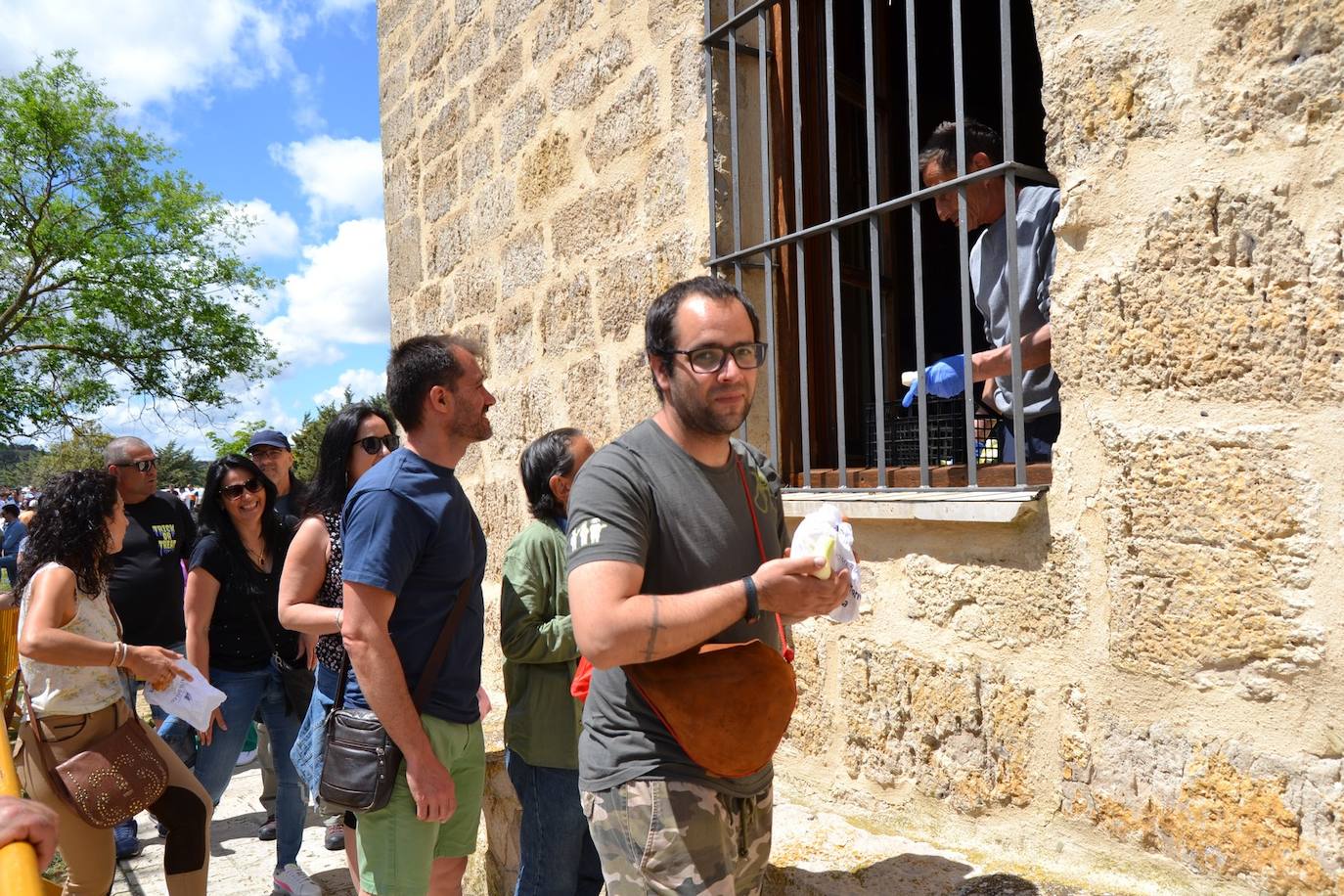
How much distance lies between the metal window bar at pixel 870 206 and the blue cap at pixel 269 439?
7.84 feet

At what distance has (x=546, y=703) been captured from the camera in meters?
2.82

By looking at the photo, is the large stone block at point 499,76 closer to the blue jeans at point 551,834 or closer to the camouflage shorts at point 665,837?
the blue jeans at point 551,834

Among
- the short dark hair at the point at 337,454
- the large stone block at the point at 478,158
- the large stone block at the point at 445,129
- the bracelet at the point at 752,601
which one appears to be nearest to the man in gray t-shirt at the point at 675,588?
the bracelet at the point at 752,601

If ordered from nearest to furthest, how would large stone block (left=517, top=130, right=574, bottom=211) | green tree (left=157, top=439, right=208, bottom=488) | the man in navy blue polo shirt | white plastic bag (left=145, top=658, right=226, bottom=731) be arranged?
the man in navy blue polo shirt → white plastic bag (left=145, top=658, right=226, bottom=731) → large stone block (left=517, top=130, right=574, bottom=211) → green tree (left=157, top=439, right=208, bottom=488)

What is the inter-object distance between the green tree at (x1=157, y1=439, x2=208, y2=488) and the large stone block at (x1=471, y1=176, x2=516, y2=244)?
5680 centimetres

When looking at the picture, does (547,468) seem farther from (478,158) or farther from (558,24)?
(478,158)

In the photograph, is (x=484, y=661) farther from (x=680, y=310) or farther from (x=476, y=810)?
(x=680, y=310)

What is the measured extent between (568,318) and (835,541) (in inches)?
103

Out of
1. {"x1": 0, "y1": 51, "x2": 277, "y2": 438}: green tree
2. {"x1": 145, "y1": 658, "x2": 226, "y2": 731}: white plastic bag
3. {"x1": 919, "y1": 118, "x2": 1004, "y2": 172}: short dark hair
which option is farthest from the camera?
{"x1": 0, "y1": 51, "x2": 277, "y2": 438}: green tree

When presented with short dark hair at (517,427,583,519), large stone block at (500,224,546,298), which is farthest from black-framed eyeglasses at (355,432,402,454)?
large stone block at (500,224,546,298)

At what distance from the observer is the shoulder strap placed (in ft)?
8.02

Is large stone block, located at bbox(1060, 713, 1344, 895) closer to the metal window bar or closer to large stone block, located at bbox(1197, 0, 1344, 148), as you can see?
the metal window bar

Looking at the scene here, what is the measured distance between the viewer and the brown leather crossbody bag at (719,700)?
1737 millimetres

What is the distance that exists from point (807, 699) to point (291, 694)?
226 centimetres
